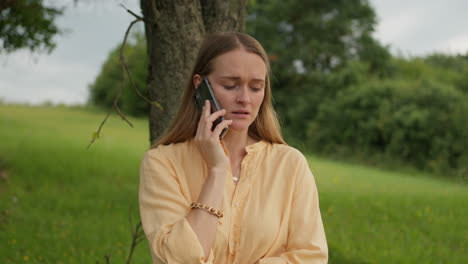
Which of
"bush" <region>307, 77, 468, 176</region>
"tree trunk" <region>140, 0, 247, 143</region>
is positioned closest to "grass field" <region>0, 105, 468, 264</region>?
"tree trunk" <region>140, 0, 247, 143</region>

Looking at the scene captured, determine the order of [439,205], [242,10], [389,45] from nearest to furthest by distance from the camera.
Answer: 1. [242,10]
2. [439,205]
3. [389,45]

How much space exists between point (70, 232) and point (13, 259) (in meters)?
1.22

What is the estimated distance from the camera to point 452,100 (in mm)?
19219

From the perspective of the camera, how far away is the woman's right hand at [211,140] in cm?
244

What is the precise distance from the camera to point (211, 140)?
2439 millimetres

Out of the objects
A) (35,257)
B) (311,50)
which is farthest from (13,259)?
(311,50)

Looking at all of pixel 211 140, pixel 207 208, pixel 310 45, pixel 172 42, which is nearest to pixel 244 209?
pixel 207 208

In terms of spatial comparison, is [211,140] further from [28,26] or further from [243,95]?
[28,26]

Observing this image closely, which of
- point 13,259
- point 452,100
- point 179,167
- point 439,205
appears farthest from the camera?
point 452,100

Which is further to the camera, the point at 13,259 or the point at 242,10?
the point at 13,259

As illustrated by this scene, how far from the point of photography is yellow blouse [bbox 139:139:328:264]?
7.91ft

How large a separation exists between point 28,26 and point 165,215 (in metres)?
7.59

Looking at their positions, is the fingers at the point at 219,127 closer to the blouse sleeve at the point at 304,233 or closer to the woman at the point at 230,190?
the woman at the point at 230,190

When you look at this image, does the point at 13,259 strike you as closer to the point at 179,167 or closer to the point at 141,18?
the point at 141,18
